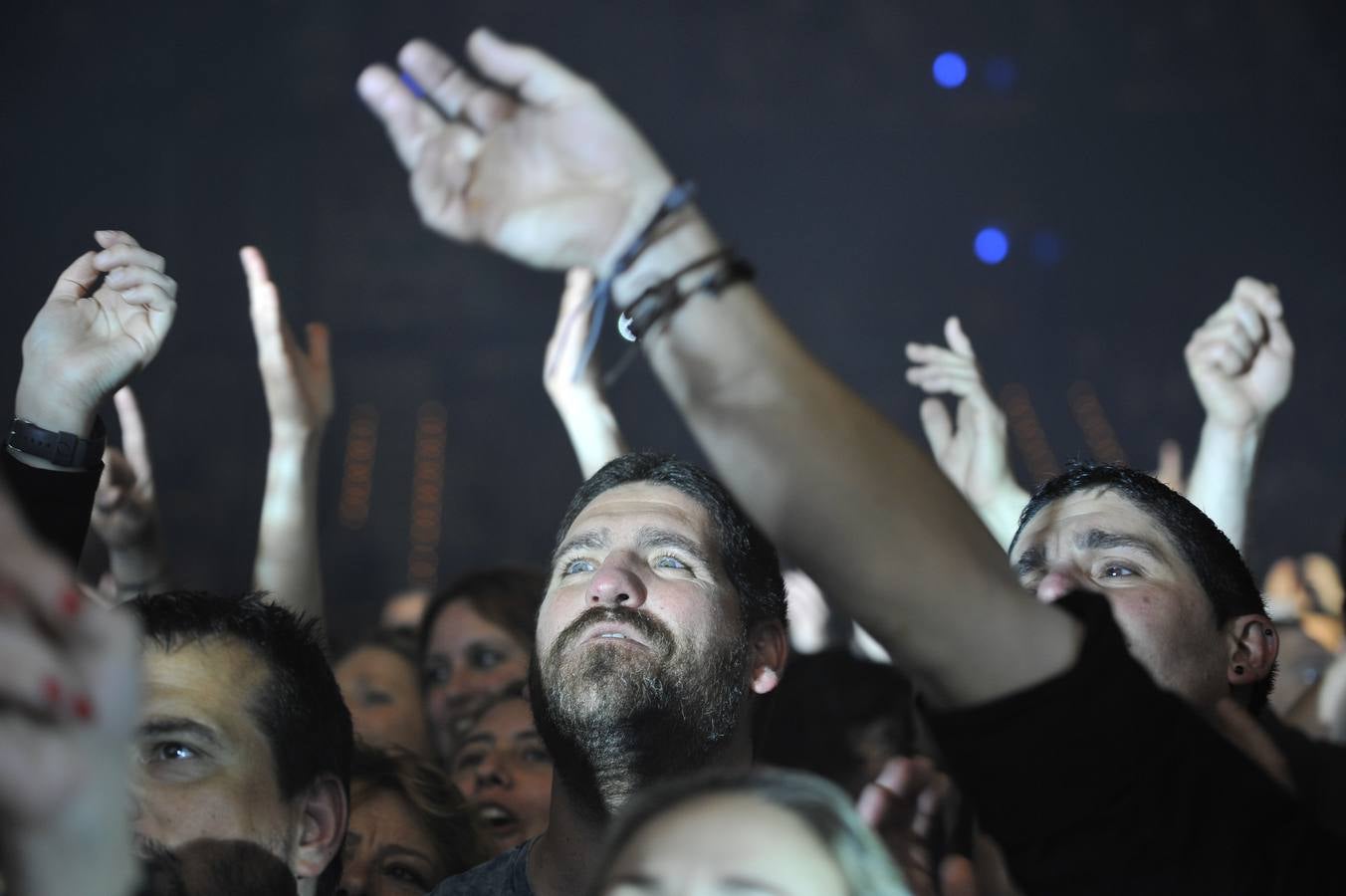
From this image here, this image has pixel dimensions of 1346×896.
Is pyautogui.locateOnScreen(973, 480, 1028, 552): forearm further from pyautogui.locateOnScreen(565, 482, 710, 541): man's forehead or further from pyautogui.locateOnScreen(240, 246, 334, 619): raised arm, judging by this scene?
pyautogui.locateOnScreen(240, 246, 334, 619): raised arm

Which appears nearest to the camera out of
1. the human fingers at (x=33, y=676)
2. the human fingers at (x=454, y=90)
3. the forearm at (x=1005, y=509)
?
the human fingers at (x=33, y=676)

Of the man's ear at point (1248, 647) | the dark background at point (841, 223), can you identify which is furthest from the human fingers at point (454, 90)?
the dark background at point (841, 223)

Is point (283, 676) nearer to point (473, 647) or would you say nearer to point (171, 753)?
point (171, 753)

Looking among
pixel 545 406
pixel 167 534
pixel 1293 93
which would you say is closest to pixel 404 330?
pixel 545 406

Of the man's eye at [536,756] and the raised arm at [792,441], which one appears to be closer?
the raised arm at [792,441]

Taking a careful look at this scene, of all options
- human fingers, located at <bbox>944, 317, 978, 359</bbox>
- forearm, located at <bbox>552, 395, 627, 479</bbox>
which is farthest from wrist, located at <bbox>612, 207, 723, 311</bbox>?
human fingers, located at <bbox>944, 317, 978, 359</bbox>

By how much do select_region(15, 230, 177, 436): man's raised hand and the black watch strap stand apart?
0.02 meters

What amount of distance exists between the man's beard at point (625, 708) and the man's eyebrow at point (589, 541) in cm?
17

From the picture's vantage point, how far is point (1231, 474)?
2613 mm

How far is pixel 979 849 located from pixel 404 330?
6683 millimetres

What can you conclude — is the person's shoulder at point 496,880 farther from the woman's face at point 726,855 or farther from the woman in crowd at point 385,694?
the woman in crowd at point 385,694

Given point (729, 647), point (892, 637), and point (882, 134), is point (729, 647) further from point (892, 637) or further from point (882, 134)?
point (882, 134)

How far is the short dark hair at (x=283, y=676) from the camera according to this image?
5.98 feet

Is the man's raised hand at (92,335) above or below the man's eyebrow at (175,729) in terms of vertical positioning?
above
